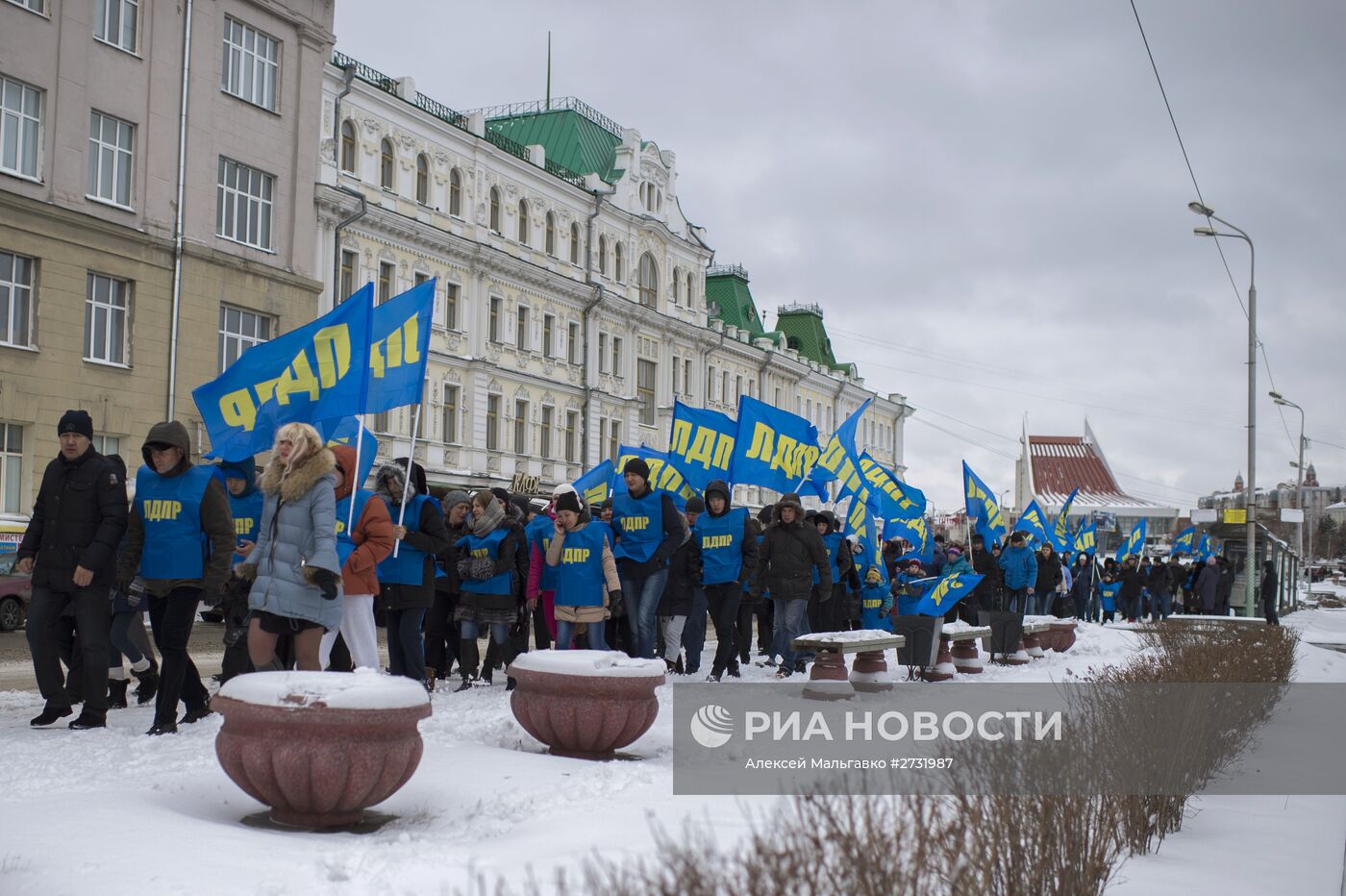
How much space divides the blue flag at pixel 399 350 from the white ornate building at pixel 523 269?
996 inches

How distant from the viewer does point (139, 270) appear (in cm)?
2784

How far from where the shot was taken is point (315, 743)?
220 inches

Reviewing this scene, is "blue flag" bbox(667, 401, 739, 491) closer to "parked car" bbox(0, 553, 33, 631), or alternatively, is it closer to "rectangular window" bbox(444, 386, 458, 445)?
"parked car" bbox(0, 553, 33, 631)

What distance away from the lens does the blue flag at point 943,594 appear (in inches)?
557

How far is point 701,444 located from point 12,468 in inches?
657

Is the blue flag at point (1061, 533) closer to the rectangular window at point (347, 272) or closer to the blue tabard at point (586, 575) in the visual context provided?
the rectangular window at point (347, 272)

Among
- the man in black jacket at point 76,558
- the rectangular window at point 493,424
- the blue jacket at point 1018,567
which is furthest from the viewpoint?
the rectangular window at point 493,424

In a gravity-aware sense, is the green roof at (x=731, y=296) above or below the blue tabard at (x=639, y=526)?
above

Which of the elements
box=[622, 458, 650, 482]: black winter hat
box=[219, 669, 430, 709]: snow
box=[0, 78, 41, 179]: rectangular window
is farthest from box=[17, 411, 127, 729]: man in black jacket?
box=[0, 78, 41, 179]: rectangular window

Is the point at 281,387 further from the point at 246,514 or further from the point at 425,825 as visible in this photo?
the point at 425,825

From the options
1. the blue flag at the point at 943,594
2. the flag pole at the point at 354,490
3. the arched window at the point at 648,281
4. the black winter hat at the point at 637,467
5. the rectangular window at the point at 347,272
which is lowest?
the blue flag at the point at 943,594

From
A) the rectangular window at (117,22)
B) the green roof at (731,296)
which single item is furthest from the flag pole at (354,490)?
the green roof at (731,296)

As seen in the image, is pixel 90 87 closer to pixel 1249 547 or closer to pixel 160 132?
pixel 160 132

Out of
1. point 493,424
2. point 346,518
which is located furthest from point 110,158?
point 346,518
